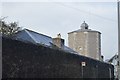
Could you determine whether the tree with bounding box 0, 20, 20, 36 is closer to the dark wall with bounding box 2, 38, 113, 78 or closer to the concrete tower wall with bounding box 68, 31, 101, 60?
the dark wall with bounding box 2, 38, 113, 78

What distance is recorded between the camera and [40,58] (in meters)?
16.8

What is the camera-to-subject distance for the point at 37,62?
16375mm

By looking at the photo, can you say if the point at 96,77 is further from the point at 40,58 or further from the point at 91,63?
the point at 40,58

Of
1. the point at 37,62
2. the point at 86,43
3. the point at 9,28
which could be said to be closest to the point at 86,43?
the point at 86,43

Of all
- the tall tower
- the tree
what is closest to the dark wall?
the tree

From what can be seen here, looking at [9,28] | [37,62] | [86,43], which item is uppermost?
[86,43]

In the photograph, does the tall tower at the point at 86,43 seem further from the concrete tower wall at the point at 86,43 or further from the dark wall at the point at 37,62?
the dark wall at the point at 37,62

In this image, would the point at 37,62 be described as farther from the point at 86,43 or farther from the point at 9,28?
the point at 86,43

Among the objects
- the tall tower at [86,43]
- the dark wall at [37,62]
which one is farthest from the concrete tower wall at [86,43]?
the dark wall at [37,62]

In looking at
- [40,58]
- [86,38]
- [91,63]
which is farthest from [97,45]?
[40,58]

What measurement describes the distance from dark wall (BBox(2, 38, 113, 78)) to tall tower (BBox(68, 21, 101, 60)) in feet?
170

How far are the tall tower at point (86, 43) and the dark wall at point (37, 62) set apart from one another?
5191 centimetres

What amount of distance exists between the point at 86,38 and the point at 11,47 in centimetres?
7102

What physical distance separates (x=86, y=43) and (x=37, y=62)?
64.9 meters
